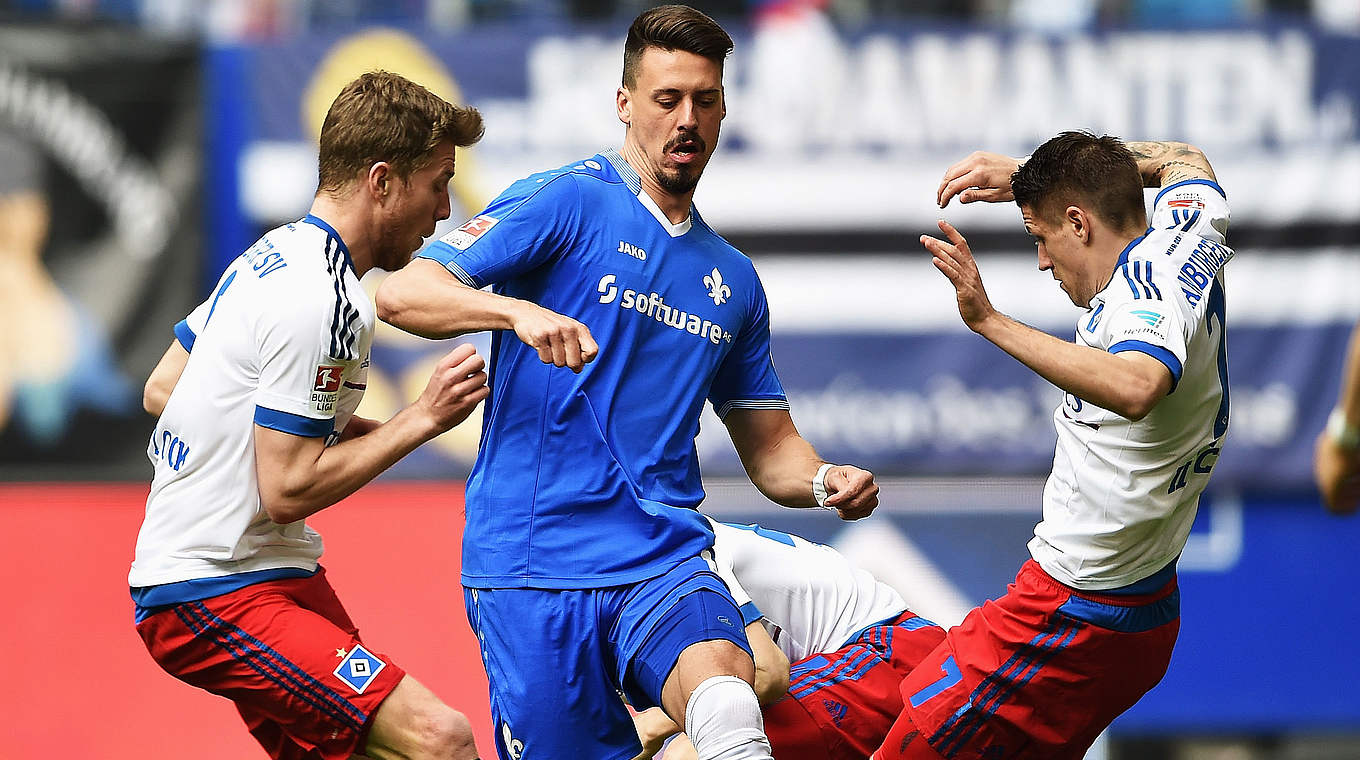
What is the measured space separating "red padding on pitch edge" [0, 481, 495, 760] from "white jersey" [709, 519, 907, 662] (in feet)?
8.54

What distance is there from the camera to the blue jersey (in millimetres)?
3592

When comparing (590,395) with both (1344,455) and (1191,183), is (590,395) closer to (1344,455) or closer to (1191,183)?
(1191,183)

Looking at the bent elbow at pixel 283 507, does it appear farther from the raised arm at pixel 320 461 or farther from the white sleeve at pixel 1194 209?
the white sleeve at pixel 1194 209

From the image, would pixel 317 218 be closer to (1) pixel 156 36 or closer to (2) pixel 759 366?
(2) pixel 759 366

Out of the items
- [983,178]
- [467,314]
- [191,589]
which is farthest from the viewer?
[983,178]

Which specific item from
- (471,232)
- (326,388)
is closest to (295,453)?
(326,388)

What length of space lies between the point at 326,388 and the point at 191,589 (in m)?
0.63

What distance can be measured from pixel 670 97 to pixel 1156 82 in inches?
164

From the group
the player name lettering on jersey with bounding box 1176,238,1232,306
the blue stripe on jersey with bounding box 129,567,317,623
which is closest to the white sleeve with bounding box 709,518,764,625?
the blue stripe on jersey with bounding box 129,567,317,623

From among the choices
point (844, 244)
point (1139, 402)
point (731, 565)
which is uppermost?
point (1139, 402)

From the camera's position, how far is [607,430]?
3.64 m

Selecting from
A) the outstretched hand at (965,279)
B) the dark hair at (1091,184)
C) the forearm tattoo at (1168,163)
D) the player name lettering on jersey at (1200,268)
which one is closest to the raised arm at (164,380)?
the outstretched hand at (965,279)

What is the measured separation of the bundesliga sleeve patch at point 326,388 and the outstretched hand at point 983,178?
66.8 inches

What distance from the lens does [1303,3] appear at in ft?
24.6
